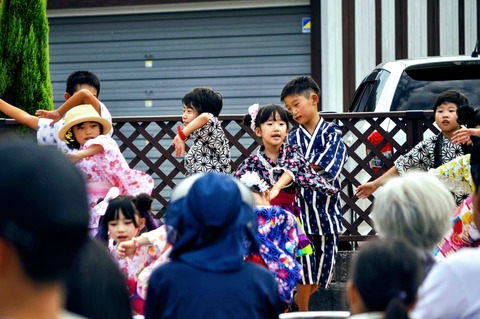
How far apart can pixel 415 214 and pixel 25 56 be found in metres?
7.23

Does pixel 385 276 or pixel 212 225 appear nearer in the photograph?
pixel 385 276

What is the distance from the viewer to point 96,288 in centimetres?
337

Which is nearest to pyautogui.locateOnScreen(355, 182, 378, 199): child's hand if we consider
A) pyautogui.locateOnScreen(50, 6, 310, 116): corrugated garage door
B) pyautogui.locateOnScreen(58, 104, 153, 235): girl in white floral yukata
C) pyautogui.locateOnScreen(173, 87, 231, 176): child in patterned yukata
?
pyautogui.locateOnScreen(173, 87, 231, 176): child in patterned yukata

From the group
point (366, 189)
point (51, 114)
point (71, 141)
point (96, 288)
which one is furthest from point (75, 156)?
point (96, 288)

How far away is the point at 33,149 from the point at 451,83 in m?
6.88

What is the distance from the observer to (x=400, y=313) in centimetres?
278

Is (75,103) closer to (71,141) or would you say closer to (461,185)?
(71,141)

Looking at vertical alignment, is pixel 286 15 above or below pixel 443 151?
above

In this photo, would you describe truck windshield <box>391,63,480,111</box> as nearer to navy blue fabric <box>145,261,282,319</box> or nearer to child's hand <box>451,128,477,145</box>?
child's hand <box>451,128,477,145</box>

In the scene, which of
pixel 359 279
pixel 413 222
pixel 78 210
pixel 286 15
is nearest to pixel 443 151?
pixel 413 222

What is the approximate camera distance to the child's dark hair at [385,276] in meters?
3.05

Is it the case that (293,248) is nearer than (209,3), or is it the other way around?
(293,248)

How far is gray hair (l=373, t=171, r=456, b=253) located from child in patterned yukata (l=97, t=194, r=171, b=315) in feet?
6.82

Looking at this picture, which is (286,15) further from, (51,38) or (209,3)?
(51,38)
